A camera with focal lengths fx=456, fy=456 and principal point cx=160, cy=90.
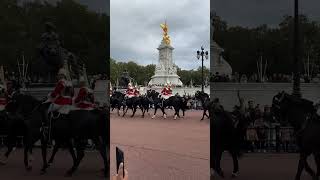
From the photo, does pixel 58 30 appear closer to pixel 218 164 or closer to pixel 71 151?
pixel 71 151

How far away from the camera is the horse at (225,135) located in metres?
7.54

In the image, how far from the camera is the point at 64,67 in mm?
7781

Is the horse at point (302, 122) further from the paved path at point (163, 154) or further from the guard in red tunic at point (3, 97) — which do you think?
the guard in red tunic at point (3, 97)

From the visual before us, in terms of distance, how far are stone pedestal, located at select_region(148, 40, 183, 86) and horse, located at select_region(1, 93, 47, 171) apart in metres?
54.6

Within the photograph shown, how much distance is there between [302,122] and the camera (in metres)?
7.25

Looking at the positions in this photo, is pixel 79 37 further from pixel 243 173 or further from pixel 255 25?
pixel 243 173

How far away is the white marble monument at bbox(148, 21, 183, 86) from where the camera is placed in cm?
6334

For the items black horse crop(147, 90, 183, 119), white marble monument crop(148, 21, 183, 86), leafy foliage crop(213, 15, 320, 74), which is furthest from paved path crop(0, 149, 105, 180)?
white marble monument crop(148, 21, 183, 86)

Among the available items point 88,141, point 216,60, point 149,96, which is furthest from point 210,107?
point 149,96

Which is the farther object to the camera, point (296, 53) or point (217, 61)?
point (296, 53)

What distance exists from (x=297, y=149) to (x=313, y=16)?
87.8 inches

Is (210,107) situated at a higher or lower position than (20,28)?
lower

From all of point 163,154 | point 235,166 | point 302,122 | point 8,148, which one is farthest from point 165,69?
point 302,122

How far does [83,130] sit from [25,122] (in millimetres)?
1192
